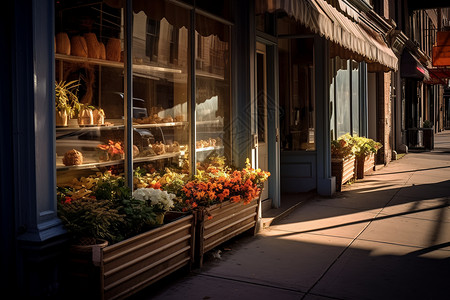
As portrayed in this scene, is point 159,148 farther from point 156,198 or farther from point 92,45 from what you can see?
point 92,45

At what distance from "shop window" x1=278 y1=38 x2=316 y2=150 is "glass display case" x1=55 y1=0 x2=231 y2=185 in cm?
312

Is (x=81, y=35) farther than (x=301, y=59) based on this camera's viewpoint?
No

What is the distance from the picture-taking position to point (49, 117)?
13.5 feet

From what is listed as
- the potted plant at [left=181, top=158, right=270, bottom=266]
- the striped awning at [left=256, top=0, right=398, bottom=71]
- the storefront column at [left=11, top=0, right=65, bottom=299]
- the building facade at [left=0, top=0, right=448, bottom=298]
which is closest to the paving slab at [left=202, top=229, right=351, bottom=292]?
the potted plant at [left=181, top=158, right=270, bottom=266]

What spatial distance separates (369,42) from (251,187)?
480 centimetres

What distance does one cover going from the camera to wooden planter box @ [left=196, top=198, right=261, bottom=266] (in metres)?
5.43

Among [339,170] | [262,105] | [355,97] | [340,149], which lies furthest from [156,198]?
[355,97]

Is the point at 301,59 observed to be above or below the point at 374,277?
above

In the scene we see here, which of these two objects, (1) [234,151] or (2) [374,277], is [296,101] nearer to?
(1) [234,151]

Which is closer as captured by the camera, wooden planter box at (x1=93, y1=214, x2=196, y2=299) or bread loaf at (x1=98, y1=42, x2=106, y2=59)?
wooden planter box at (x1=93, y1=214, x2=196, y2=299)

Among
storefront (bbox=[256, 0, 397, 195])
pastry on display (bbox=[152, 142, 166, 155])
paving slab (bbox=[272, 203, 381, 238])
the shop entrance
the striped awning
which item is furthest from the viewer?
storefront (bbox=[256, 0, 397, 195])

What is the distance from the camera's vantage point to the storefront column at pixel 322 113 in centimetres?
1015

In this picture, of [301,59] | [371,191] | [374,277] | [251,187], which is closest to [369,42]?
[301,59]

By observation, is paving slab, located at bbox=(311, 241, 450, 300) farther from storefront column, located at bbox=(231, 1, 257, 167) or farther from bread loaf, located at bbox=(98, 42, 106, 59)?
bread loaf, located at bbox=(98, 42, 106, 59)
